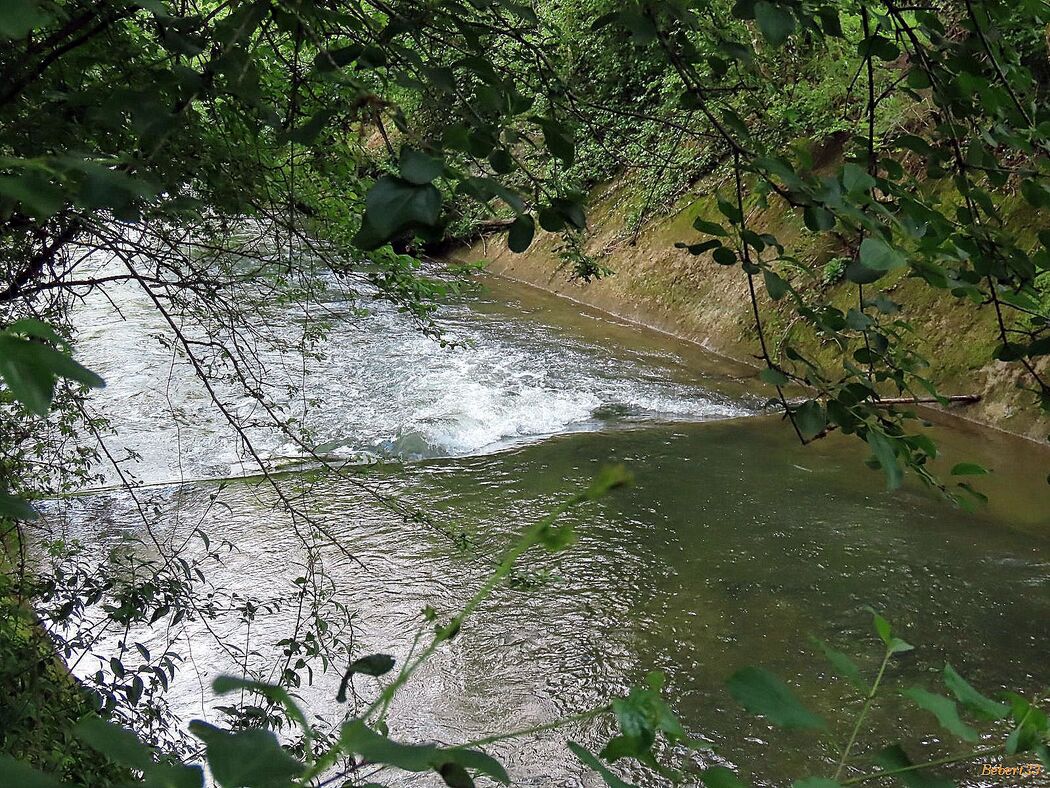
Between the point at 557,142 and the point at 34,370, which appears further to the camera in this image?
the point at 557,142

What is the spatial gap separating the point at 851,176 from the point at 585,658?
11.4 feet

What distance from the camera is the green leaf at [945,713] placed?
21.4 inches

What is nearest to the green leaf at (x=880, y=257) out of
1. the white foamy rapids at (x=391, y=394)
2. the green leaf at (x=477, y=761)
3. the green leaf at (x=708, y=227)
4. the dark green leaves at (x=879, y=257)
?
the dark green leaves at (x=879, y=257)

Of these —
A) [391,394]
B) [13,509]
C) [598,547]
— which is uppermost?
[13,509]

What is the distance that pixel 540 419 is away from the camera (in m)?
7.32

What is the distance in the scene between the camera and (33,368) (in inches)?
17.4

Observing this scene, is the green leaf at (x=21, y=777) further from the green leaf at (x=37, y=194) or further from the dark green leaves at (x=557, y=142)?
the dark green leaves at (x=557, y=142)

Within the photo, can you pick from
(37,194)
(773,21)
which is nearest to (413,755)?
(37,194)

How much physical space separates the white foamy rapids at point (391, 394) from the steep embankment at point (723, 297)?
962 mm

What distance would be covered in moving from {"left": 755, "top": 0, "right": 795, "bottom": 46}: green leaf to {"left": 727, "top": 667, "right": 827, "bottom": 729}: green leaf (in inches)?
30.7

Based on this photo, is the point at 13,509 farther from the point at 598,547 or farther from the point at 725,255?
the point at 598,547

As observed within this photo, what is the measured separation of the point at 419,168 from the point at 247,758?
17.9 inches

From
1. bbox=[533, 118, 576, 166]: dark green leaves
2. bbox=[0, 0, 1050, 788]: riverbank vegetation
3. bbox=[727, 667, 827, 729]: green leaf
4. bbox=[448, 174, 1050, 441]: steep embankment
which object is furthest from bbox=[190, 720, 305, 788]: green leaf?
bbox=[448, 174, 1050, 441]: steep embankment

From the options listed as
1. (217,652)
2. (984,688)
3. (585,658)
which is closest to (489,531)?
(585,658)
